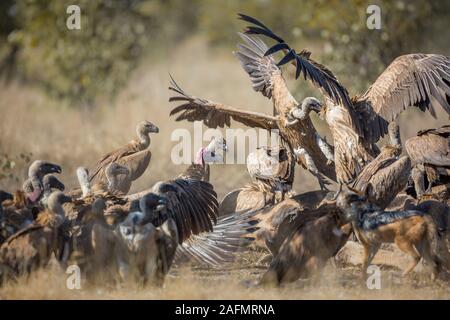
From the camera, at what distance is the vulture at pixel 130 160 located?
30.4 feet

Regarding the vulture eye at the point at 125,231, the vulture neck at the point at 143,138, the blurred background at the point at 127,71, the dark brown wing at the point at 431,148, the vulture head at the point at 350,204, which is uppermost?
the blurred background at the point at 127,71

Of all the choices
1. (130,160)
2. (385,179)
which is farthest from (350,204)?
(130,160)

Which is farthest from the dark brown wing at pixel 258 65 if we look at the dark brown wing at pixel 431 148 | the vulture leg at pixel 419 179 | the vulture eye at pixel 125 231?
the vulture eye at pixel 125 231

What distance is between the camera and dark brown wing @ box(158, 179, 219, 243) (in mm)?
7387

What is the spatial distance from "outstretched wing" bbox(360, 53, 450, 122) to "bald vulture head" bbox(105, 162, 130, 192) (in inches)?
109

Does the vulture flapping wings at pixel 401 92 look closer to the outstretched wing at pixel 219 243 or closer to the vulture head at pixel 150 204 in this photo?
the outstretched wing at pixel 219 243

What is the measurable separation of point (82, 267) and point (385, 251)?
9.28 ft

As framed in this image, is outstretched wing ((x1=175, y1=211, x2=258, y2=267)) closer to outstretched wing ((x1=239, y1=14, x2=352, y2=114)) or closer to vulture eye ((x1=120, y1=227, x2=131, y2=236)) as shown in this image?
vulture eye ((x1=120, y1=227, x2=131, y2=236))

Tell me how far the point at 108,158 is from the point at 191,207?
2.44 meters

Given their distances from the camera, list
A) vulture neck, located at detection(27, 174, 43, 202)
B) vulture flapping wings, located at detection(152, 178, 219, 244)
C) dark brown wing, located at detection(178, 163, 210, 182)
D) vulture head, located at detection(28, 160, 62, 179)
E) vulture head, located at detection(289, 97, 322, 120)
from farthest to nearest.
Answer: dark brown wing, located at detection(178, 163, 210, 182), vulture head, located at detection(289, 97, 322, 120), vulture head, located at detection(28, 160, 62, 179), vulture neck, located at detection(27, 174, 43, 202), vulture flapping wings, located at detection(152, 178, 219, 244)

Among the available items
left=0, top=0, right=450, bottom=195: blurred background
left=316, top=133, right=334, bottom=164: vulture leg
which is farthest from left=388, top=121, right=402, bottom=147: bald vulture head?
left=0, top=0, right=450, bottom=195: blurred background

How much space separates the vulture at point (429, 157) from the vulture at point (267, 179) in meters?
1.29

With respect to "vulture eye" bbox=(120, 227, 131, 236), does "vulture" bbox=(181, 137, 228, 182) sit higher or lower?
higher
